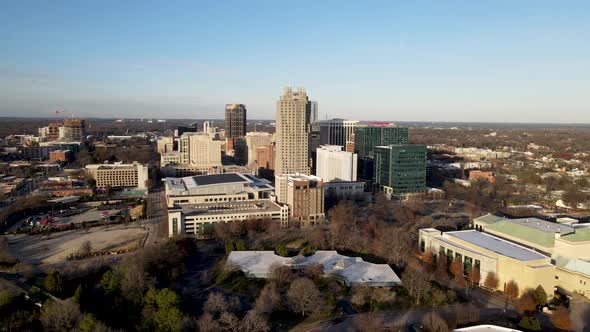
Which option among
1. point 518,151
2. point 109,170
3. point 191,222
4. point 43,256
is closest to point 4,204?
point 109,170

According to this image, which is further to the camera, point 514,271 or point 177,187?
point 177,187

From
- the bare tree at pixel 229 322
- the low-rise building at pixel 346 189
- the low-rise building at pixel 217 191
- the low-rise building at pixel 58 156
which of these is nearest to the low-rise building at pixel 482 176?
the low-rise building at pixel 346 189

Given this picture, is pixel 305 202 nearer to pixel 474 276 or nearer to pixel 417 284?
pixel 474 276

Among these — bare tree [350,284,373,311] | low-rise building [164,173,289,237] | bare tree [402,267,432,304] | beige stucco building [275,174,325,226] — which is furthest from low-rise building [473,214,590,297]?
low-rise building [164,173,289,237]

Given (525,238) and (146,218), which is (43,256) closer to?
(146,218)

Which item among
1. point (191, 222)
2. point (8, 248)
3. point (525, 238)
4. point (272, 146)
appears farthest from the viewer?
point (272, 146)

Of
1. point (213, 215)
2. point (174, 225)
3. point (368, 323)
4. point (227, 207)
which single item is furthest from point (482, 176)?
point (368, 323)

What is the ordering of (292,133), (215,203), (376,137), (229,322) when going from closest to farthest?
(229,322) → (215,203) → (292,133) → (376,137)
